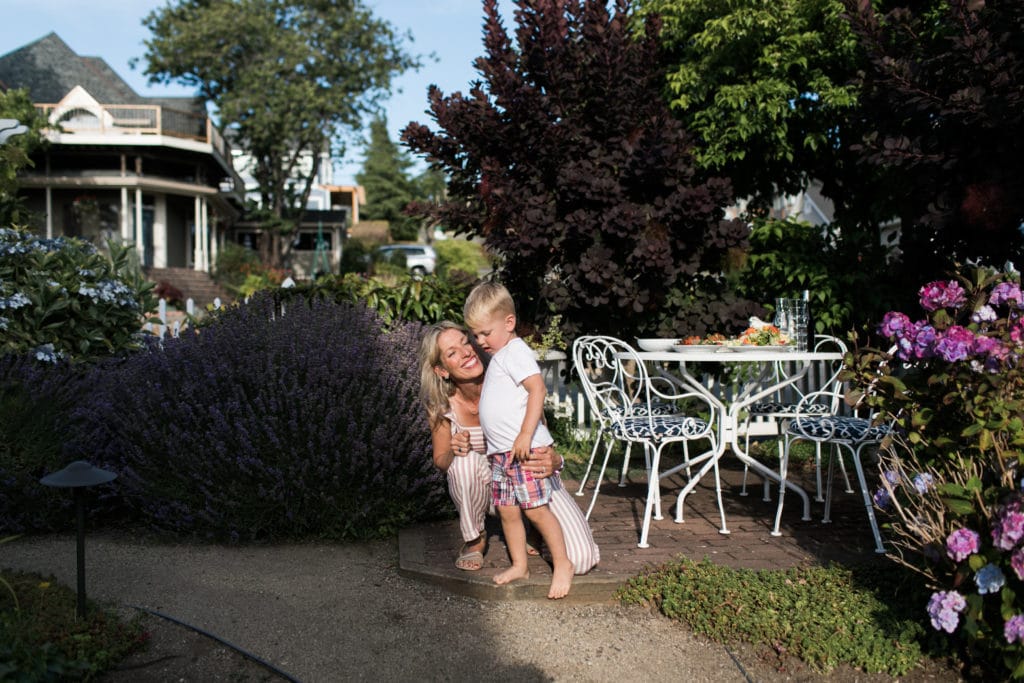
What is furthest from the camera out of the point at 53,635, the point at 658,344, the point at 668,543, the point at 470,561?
the point at 658,344

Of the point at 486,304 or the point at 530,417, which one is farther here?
the point at 486,304

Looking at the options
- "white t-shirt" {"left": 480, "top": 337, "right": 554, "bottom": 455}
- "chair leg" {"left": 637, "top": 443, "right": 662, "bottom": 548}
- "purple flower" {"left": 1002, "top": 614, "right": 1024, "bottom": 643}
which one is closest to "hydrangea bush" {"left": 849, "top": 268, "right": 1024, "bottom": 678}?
"purple flower" {"left": 1002, "top": 614, "right": 1024, "bottom": 643}

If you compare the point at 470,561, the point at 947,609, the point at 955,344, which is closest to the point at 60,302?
the point at 470,561

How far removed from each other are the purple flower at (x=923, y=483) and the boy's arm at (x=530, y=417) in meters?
1.48

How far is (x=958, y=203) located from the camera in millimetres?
5492

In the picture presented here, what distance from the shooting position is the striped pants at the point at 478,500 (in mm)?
3975

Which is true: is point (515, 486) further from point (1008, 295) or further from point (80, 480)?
point (1008, 295)

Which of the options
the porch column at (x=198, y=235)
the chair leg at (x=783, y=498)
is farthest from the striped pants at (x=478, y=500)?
the porch column at (x=198, y=235)

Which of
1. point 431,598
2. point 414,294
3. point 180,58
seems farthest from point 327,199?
point 431,598

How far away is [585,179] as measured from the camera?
21.4 feet

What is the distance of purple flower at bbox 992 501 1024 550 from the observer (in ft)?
8.71

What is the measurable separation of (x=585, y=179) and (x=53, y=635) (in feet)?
15.4

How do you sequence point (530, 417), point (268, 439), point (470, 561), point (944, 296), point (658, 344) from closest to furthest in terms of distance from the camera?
point (944, 296), point (530, 417), point (470, 561), point (268, 439), point (658, 344)

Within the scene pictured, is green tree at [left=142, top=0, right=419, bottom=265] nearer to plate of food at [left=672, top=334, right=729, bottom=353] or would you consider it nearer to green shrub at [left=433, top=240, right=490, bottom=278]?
green shrub at [left=433, top=240, right=490, bottom=278]
